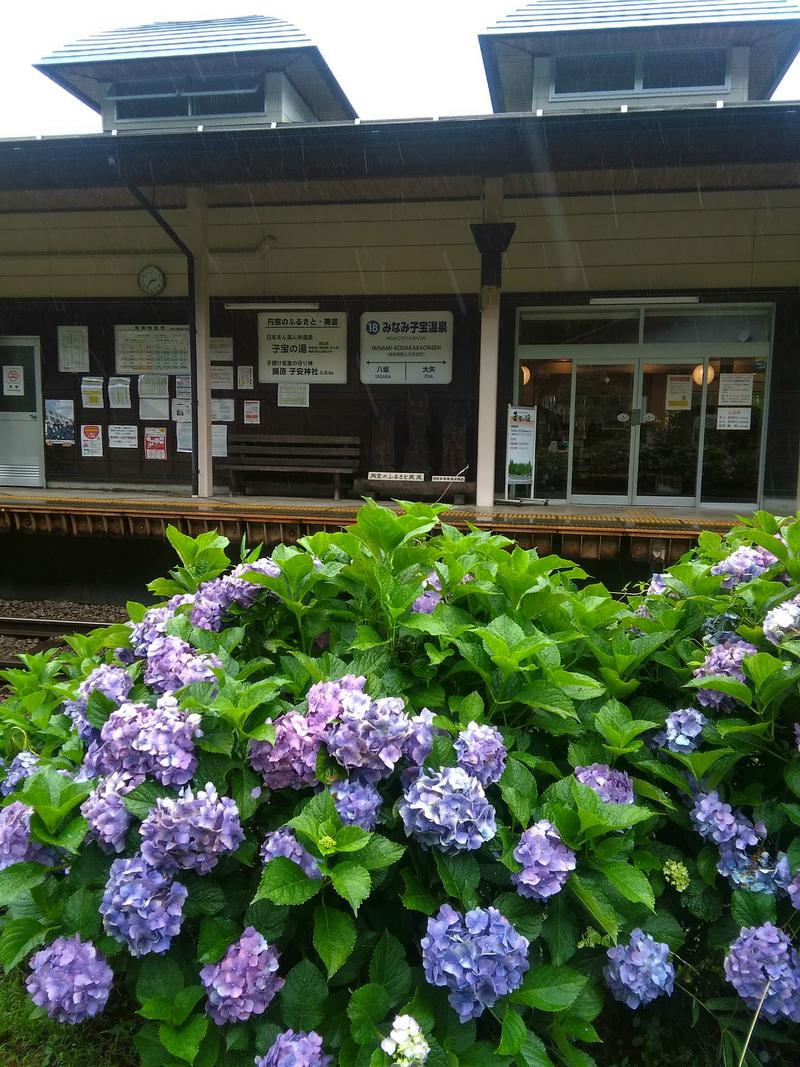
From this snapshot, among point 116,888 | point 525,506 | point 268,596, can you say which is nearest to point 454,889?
point 116,888

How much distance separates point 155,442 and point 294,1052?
1126 centimetres

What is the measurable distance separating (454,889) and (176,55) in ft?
42.0

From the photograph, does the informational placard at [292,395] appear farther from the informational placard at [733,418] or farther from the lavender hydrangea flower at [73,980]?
→ the lavender hydrangea flower at [73,980]

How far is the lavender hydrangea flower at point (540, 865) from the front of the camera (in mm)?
1282

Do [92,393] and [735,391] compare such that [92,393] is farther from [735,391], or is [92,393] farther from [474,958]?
[474,958]

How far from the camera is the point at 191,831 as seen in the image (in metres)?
1.24

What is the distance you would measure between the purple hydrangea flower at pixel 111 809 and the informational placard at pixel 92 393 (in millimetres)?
11439

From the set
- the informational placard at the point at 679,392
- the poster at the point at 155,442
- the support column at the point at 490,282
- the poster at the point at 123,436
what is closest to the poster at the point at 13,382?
the poster at the point at 123,436

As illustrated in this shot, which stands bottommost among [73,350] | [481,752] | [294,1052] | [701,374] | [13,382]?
[294,1052]

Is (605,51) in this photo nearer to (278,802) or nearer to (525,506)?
(525,506)

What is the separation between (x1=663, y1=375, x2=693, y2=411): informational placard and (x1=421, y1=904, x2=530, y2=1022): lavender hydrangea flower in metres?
10.3

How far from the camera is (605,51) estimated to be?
1052 centimetres

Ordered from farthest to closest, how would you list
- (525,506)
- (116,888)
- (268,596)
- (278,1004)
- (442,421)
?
(442,421), (525,506), (268,596), (278,1004), (116,888)

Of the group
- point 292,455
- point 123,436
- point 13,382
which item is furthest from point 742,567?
point 13,382
